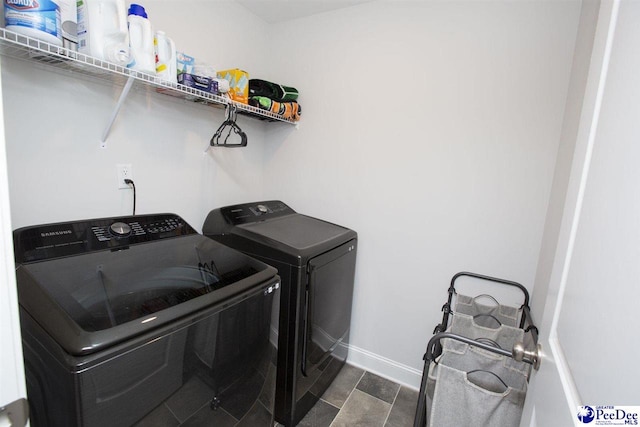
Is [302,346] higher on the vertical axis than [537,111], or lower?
lower

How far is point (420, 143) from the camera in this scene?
1881 millimetres

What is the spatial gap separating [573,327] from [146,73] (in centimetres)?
167

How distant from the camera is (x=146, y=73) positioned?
1271 millimetres

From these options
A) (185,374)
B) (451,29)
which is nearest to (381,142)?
(451,29)

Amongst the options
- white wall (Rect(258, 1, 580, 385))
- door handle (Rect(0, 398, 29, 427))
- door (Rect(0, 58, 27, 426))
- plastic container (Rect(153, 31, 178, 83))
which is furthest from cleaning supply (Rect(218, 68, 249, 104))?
door handle (Rect(0, 398, 29, 427))

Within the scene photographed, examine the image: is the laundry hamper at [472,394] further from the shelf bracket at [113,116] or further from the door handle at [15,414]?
the shelf bracket at [113,116]

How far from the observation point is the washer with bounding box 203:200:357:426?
1.57 metres

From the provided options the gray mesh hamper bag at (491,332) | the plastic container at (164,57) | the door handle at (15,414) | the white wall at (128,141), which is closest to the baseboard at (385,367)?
the gray mesh hamper bag at (491,332)

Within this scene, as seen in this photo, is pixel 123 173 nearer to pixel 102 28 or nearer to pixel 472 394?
pixel 102 28

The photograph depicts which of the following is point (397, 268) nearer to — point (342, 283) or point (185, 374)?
point (342, 283)

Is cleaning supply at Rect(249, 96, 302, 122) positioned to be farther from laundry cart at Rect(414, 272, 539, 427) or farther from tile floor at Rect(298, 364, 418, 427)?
tile floor at Rect(298, 364, 418, 427)

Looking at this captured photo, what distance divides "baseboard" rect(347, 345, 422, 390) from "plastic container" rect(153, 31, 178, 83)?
7.00 feet

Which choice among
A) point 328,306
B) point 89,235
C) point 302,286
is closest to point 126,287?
point 89,235

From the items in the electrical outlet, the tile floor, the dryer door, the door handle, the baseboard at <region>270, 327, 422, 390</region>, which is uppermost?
the electrical outlet
